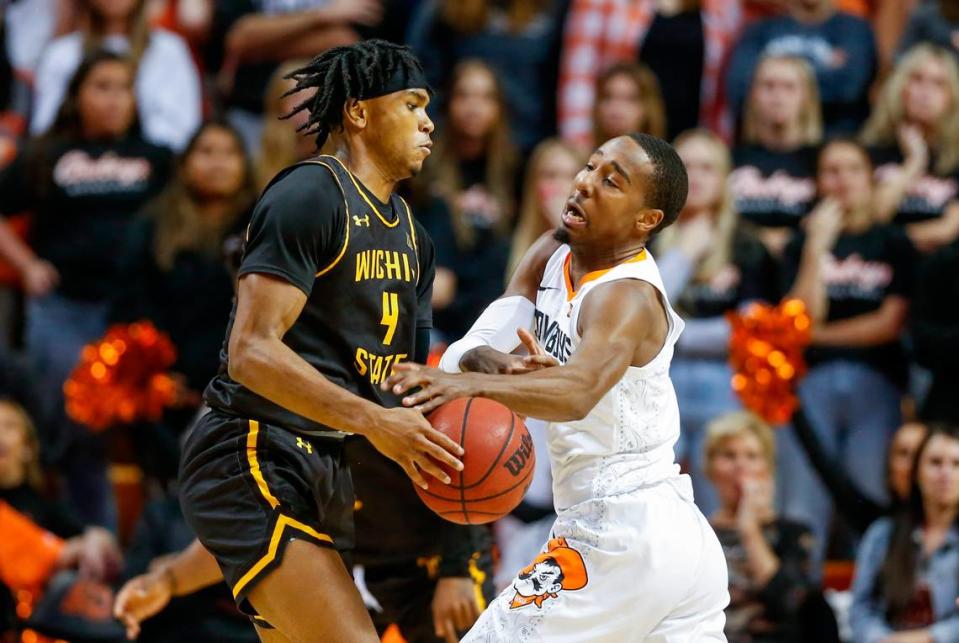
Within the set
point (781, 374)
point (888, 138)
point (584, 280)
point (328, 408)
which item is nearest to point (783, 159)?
point (888, 138)

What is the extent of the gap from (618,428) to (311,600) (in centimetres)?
95

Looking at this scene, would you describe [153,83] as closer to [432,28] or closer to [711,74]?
[432,28]

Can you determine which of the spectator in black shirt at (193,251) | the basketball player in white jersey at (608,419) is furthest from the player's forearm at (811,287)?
the basketball player in white jersey at (608,419)

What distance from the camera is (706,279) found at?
7.55 meters

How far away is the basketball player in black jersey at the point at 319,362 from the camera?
3943mm

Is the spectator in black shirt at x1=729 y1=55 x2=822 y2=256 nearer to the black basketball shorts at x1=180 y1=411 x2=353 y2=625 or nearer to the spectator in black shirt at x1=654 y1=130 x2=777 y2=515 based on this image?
the spectator in black shirt at x1=654 y1=130 x2=777 y2=515

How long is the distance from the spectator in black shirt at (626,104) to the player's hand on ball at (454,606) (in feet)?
12.2

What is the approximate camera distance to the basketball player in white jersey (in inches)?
154

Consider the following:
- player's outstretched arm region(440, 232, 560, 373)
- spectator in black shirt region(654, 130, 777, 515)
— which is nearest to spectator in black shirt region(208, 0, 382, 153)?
spectator in black shirt region(654, 130, 777, 515)

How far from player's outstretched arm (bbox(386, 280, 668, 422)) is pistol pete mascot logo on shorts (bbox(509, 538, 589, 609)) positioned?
1.40 ft

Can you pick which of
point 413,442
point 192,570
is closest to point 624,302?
point 413,442

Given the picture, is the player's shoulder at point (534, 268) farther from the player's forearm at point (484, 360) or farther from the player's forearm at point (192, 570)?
the player's forearm at point (192, 570)

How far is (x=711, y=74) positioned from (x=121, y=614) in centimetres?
515

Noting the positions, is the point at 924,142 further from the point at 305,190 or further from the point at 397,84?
the point at 305,190
